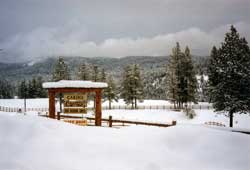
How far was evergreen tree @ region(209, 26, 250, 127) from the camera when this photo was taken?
31531 millimetres

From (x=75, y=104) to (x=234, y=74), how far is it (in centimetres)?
1923

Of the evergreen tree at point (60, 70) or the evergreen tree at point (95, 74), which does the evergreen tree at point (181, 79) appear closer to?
the evergreen tree at point (95, 74)

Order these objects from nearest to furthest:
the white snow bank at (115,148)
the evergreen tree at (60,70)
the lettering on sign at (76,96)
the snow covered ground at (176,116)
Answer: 1. the white snow bank at (115,148)
2. the lettering on sign at (76,96)
3. the snow covered ground at (176,116)
4. the evergreen tree at (60,70)

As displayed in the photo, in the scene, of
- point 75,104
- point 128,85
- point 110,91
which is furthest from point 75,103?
point 110,91

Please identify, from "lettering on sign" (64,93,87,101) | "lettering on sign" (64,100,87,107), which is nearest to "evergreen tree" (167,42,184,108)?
"lettering on sign" (64,93,87,101)

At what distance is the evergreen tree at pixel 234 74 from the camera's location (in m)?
31.5

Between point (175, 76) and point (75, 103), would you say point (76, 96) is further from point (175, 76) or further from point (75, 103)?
point (175, 76)

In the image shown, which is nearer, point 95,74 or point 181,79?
point 181,79

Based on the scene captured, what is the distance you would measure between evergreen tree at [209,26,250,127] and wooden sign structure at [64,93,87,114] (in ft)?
59.3

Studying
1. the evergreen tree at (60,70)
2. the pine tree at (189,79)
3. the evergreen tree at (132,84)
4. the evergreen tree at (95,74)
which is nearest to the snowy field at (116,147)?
the pine tree at (189,79)

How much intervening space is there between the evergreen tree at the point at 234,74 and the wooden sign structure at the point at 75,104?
18.1 m

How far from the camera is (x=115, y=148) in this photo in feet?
39.4

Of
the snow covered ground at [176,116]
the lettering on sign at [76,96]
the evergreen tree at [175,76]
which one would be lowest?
the snow covered ground at [176,116]

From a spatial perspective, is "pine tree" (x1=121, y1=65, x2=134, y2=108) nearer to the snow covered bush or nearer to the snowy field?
the snow covered bush
